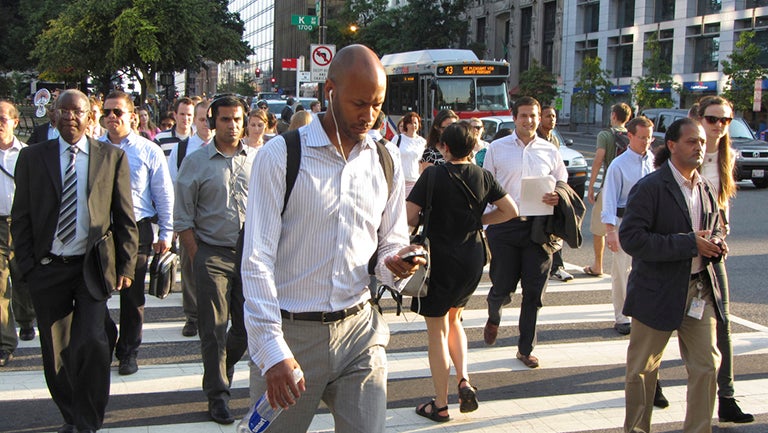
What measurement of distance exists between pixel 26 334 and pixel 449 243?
436 centimetres

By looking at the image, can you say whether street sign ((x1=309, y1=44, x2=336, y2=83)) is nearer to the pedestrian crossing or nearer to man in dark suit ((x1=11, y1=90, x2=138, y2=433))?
the pedestrian crossing

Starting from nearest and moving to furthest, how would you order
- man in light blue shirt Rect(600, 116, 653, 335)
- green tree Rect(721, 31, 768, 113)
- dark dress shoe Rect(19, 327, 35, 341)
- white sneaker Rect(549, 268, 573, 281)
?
man in light blue shirt Rect(600, 116, 653, 335)
dark dress shoe Rect(19, 327, 35, 341)
white sneaker Rect(549, 268, 573, 281)
green tree Rect(721, 31, 768, 113)

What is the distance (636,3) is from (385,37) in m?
19.8

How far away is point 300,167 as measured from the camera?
115 inches

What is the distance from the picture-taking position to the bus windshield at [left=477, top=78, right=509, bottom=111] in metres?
25.2

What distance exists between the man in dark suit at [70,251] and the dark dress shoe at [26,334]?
276 cm

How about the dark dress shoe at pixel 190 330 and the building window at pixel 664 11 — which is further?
the building window at pixel 664 11

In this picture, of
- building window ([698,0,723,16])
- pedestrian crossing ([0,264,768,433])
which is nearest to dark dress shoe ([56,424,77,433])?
pedestrian crossing ([0,264,768,433])

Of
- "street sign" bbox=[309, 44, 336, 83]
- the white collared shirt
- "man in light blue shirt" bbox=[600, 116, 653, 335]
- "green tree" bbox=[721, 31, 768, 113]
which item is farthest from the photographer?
"green tree" bbox=[721, 31, 768, 113]

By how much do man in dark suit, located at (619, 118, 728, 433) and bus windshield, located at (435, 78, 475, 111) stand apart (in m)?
20.5

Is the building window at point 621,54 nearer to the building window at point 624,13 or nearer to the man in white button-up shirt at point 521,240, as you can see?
the building window at point 624,13

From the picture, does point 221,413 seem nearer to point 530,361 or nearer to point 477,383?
point 477,383

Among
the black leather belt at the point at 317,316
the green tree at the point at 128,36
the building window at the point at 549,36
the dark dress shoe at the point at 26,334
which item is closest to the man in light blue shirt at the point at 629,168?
the black leather belt at the point at 317,316

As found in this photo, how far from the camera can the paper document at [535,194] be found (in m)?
6.29
